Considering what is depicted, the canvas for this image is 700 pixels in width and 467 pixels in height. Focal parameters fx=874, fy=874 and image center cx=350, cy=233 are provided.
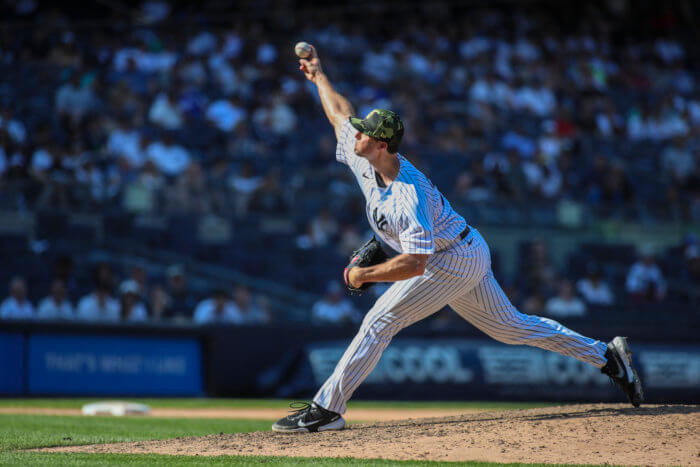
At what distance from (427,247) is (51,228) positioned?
25.7 feet

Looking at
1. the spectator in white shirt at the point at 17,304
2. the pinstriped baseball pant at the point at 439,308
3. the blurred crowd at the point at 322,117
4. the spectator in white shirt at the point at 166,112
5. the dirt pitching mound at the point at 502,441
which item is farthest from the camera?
the spectator in white shirt at the point at 166,112

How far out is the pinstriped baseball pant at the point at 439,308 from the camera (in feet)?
17.1

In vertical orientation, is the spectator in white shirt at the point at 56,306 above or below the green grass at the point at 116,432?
above

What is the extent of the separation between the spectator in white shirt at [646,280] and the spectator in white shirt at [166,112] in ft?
25.2

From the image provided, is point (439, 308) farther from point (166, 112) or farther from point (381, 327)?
point (166, 112)

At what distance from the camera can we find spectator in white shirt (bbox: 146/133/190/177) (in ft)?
44.5

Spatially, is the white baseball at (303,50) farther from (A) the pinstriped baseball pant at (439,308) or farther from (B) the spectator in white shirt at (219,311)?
(B) the spectator in white shirt at (219,311)

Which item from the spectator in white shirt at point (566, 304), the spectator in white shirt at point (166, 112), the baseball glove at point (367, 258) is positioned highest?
the spectator in white shirt at point (166, 112)

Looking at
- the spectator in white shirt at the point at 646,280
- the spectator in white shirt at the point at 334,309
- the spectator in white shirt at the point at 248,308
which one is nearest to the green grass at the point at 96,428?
the spectator in white shirt at the point at 248,308

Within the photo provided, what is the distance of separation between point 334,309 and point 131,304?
8.95 ft

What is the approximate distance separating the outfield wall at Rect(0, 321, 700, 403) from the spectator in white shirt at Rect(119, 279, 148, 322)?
0.81ft

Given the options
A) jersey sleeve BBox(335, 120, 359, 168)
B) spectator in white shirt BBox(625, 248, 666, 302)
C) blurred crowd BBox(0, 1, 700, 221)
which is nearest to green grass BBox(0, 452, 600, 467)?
jersey sleeve BBox(335, 120, 359, 168)

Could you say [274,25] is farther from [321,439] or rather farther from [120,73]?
[321,439]

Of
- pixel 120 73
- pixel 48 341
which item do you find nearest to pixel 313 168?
pixel 120 73
